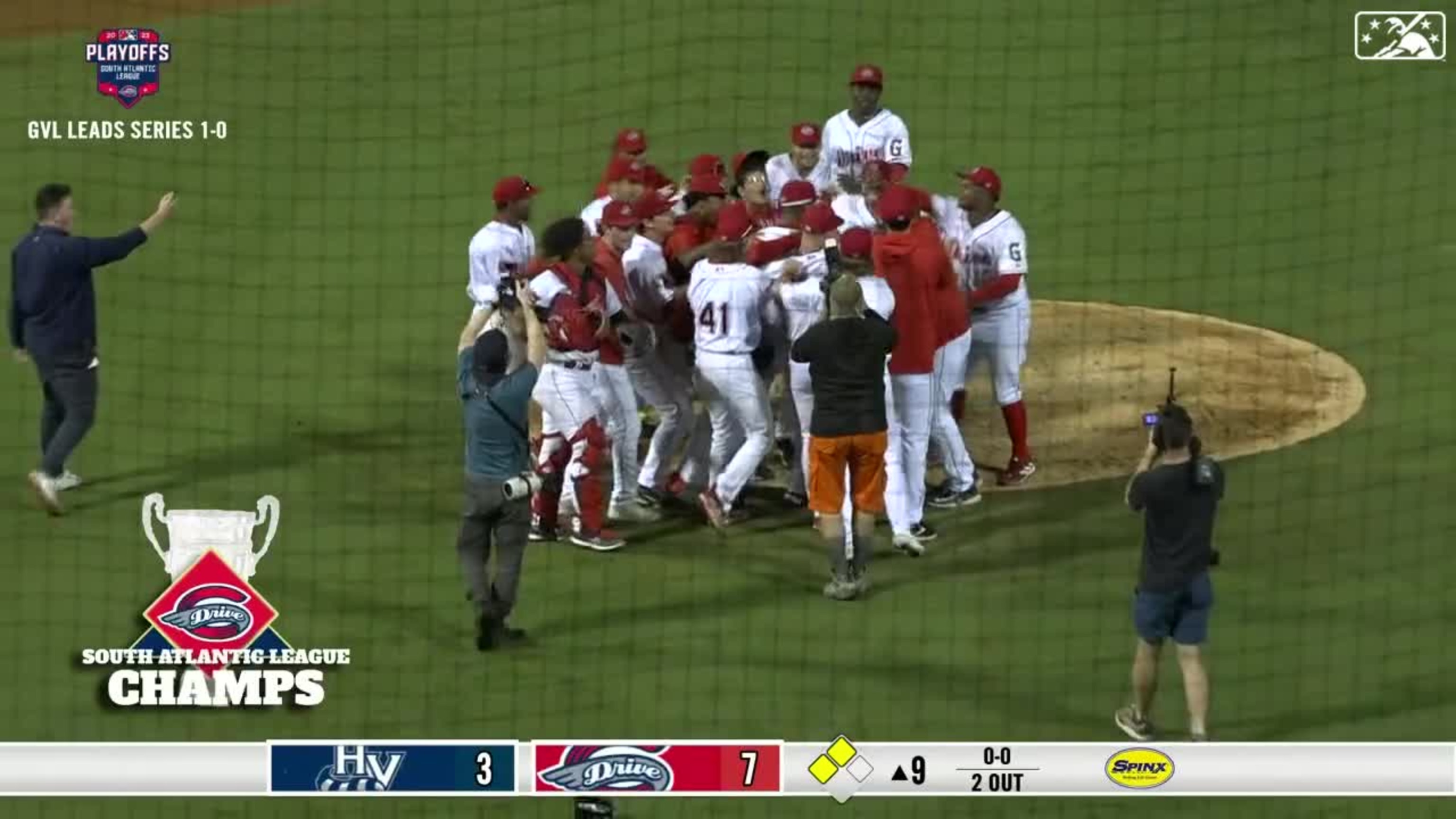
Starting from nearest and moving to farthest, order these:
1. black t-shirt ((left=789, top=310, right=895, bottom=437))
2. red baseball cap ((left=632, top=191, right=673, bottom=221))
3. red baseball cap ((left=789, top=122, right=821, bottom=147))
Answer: black t-shirt ((left=789, top=310, right=895, bottom=437))
red baseball cap ((left=632, top=191, right=673, bottom=221))
red baseball cap ((left=789, top=122, right=821, bottom=147))

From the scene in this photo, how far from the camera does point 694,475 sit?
13148 millimetres

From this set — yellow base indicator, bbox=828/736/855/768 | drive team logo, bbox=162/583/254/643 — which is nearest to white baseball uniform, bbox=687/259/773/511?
drive team logo, bbox=162/583/254/643

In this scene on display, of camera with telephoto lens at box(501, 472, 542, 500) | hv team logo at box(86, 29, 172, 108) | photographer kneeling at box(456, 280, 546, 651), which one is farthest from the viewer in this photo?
hv team logo at box(86, 29, 172, 108)

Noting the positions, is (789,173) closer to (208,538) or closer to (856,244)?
(856,244)

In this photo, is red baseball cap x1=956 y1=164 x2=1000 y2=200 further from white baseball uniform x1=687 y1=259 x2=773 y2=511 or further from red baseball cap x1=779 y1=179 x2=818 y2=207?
white baseball uniform x1=687 y1=259 x2=773 y2=511

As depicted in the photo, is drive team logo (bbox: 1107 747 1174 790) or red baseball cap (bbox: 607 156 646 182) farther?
red baseball cap (bbox: 607 156 646 182)

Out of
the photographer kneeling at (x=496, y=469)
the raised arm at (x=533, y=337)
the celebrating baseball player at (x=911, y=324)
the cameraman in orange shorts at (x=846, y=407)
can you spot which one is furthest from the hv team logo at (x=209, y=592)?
the celebrating baseball player at (x=911, y=324)

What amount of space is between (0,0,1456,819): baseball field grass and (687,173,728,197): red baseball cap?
153 centimetres

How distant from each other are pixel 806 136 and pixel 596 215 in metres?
1.29

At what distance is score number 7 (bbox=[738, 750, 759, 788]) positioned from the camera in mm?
10375

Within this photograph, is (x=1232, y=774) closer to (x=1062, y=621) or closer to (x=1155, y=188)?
(x=1062, y=621)

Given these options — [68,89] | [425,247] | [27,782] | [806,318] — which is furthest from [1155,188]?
[27,782]

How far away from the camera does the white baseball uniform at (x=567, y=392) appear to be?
1225 centimetres
